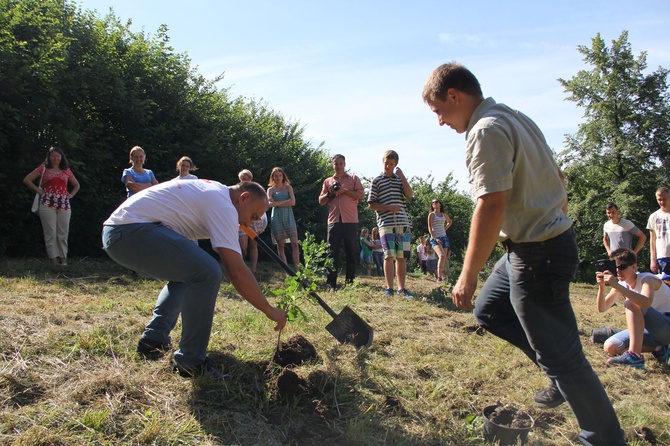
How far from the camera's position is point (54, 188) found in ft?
25.0

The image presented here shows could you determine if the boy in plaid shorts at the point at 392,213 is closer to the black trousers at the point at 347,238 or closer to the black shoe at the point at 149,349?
the black trousers at the point at 347,238

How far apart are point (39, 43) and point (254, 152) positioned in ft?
22.3

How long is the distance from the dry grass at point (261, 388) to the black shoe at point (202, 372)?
69 mm

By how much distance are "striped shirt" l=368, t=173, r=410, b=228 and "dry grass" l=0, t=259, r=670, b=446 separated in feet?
6.74

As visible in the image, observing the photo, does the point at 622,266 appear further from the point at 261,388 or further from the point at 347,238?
the point at 347,238

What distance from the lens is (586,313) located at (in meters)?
7.04

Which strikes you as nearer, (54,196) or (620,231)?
(54,196)

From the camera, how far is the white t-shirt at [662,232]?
691cm

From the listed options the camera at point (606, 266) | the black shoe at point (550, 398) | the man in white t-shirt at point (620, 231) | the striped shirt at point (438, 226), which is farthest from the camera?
the striped shirt at point (438, 226)

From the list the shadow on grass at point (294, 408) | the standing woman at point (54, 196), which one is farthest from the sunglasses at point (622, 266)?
the standing woman at point (54, 196)

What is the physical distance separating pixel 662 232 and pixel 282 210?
555 centimetres

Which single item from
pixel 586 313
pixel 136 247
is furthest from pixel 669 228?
pixel 136 247

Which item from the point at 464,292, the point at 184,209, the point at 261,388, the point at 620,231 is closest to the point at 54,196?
the point at 184,209

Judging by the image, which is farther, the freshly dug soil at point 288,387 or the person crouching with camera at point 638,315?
the person crouching with camera at point 638,315
